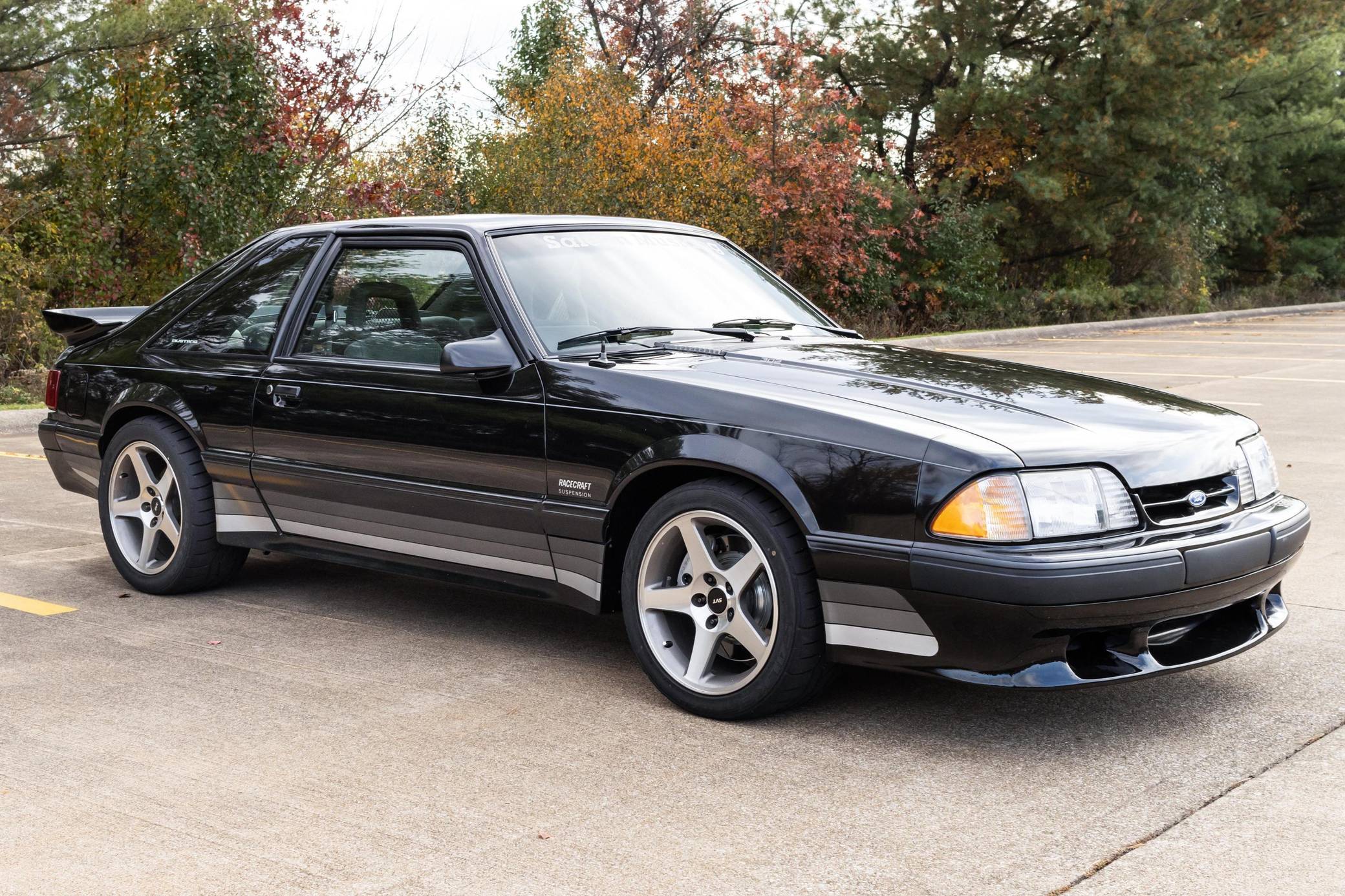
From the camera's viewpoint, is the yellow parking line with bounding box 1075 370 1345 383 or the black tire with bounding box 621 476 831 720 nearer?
the black tire with bounding box 621 476 831 720

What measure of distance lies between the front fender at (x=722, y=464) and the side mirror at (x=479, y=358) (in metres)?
0.55

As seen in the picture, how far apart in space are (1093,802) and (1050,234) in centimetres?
2634

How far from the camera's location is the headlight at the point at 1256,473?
13.7 feet

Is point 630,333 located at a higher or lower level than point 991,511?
higher

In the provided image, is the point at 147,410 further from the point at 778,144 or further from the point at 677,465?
the point at 778,144

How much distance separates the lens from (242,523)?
5.49 meters

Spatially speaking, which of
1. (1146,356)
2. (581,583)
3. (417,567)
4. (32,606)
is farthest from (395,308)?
(1146,356)

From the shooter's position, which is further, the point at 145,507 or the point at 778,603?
the point at 145,507

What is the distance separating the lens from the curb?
2005cm

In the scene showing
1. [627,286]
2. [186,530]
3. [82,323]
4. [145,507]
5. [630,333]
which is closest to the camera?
[630,333]

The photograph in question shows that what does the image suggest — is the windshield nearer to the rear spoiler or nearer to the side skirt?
the side skirt

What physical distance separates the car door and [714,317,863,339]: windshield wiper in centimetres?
86

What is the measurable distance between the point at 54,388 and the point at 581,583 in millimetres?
3164

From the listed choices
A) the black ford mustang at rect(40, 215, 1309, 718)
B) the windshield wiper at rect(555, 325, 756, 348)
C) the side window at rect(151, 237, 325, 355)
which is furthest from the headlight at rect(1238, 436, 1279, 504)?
the side window at rect(151, 237, 325, 355)
